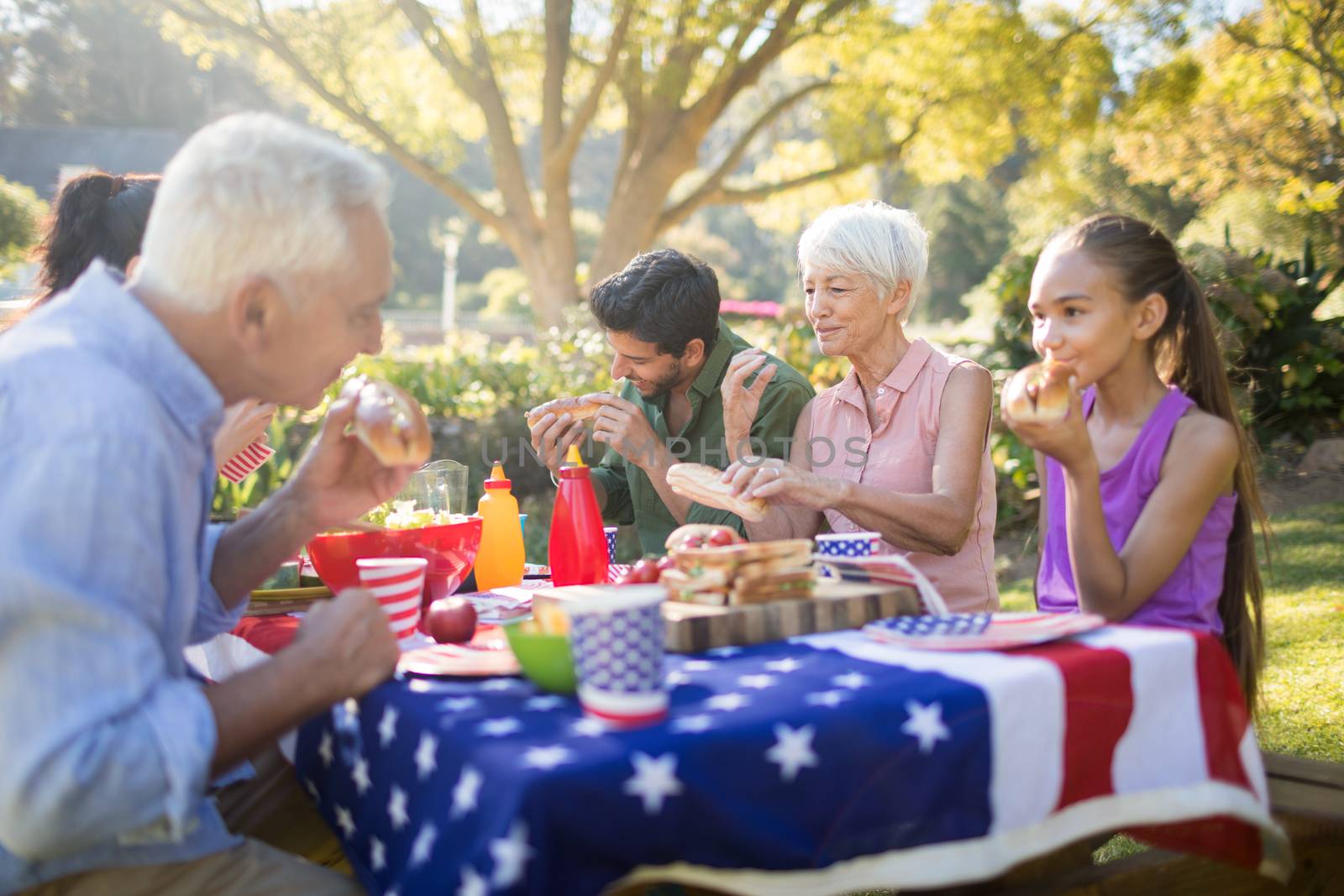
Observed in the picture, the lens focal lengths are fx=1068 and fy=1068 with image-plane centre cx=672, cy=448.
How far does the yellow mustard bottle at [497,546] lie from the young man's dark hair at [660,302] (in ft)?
3.02

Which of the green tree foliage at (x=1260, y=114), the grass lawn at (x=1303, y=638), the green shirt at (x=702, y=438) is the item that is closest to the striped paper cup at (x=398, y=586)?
the green shirt at (x=702, y=438)

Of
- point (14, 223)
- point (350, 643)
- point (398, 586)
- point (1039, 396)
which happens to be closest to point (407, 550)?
point (398, 586)

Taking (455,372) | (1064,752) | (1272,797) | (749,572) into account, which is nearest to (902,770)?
(1064,752)

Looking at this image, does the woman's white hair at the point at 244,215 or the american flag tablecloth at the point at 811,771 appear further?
the woman's white hair at the point at 244,215

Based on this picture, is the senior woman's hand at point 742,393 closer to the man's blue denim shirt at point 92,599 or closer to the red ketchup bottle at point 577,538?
the red ketchup bottle at point 577,538

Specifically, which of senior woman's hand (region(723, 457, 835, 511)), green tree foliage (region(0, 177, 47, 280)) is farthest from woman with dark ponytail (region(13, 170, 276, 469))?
green tree foliage (region(0, 177, 47, 280))

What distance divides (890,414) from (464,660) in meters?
1.65

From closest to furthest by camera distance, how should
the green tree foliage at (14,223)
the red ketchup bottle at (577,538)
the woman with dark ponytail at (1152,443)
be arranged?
the woman with dark ponytail at (1152,443)
the red ketchup bottle at (577,538)
the green tree foliage at (14,223)

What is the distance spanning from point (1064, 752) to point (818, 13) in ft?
43.5

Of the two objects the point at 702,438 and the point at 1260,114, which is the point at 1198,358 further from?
the point at 1260,114

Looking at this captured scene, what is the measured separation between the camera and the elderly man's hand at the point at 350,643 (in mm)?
1534

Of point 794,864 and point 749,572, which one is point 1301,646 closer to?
point 749,572

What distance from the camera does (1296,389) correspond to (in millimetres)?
9297

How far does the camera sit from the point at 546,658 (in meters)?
1.55
